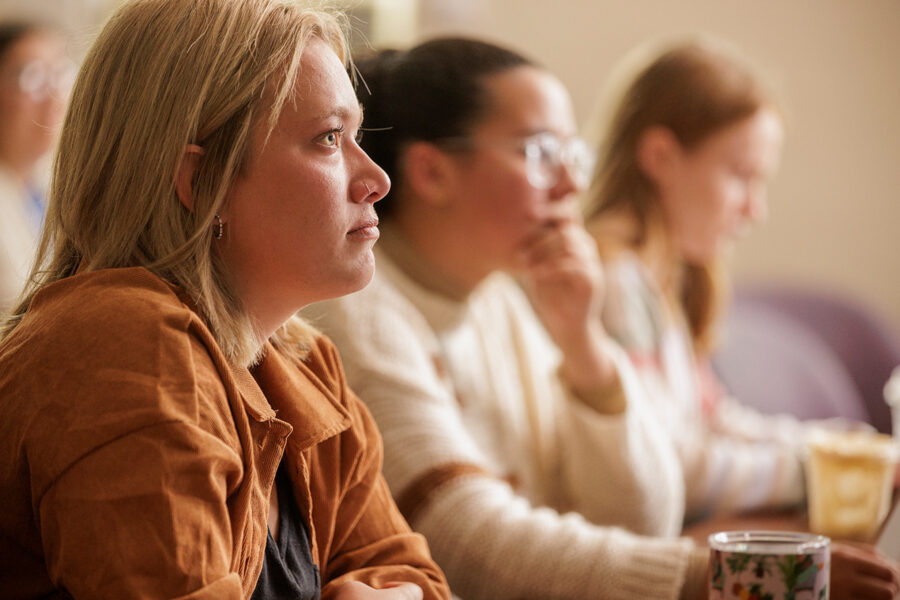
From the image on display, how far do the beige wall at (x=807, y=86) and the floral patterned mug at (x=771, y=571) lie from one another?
2.36 metres

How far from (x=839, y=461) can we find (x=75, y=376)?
3.52 ft

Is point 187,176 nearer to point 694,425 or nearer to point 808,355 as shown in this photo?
point 694,425

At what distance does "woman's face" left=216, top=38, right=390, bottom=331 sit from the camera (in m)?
0.82

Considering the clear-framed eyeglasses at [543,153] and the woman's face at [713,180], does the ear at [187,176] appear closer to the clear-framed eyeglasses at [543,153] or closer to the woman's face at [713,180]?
the clear-framed eyeglasses at [543,153]

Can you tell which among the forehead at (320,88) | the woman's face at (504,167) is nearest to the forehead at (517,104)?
the woman's face at (504,167)

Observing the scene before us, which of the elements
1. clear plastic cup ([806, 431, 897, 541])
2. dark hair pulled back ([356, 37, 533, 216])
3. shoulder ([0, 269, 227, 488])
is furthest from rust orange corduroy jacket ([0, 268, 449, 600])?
clear plastic cup ([806, 431, 897, 541])

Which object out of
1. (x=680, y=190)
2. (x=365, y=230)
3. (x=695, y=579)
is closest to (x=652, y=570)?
(x=695, y=579)

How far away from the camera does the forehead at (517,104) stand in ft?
4.56

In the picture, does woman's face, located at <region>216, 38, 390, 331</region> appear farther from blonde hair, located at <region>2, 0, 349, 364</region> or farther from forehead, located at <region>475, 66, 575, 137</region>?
forehead, located at <region>475, 66, 575, 137</region>

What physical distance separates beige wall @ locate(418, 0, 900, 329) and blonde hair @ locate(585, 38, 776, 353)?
1149mm

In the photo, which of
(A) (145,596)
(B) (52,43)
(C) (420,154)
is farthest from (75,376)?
(B) (52,43)

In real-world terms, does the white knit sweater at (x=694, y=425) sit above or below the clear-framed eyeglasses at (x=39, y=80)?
below

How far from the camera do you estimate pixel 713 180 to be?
6.35 ft

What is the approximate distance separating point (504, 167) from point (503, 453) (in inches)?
15.5
